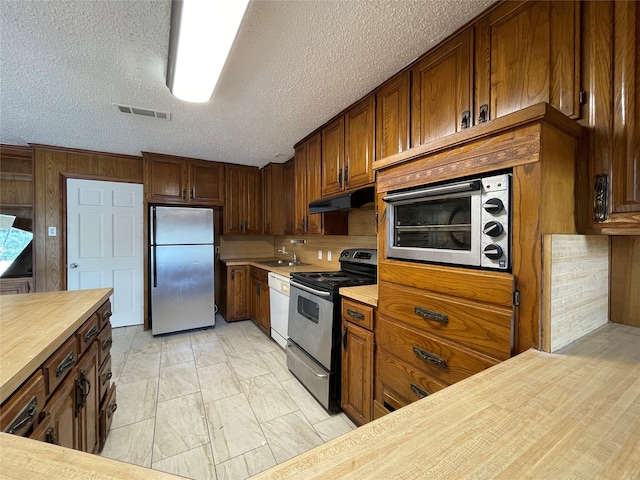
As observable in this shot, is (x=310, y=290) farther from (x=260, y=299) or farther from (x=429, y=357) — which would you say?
(x=260, y=299)

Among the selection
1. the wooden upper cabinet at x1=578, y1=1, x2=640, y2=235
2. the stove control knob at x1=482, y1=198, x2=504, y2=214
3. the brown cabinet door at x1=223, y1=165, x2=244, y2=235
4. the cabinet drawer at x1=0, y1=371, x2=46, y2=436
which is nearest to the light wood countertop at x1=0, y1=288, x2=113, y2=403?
the cabinet drawer at x1=0, y1=371, x2=46, y2=436

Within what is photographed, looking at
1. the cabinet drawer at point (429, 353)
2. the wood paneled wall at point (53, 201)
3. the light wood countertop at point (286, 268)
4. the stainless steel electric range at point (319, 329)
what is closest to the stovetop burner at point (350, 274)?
the stainless steel electric range at point (319, 329)

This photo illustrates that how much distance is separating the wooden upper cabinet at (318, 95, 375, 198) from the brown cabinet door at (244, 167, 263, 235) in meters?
1.87

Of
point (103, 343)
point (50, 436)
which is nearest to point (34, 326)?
point (50, 436)

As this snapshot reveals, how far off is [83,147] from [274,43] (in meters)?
3.20

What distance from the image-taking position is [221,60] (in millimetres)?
1438

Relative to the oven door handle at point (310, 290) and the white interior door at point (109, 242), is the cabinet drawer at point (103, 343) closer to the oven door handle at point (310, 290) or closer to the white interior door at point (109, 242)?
the oven door handle at point (310, 290)

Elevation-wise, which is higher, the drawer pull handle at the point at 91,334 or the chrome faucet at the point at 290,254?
the chrome faucet at the point at 290,254

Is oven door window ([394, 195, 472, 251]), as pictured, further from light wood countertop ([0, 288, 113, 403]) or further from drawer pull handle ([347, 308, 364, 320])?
light wood countertop ([0, 288, 113, 403])

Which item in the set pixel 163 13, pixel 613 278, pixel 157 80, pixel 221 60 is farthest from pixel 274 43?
pixel 613 278

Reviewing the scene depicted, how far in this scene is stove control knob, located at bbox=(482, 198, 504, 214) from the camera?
975 millimetres

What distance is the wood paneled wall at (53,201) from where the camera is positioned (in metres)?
3.18

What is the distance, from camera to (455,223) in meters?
1.16

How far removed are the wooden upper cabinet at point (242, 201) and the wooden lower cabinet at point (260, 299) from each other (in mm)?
724
